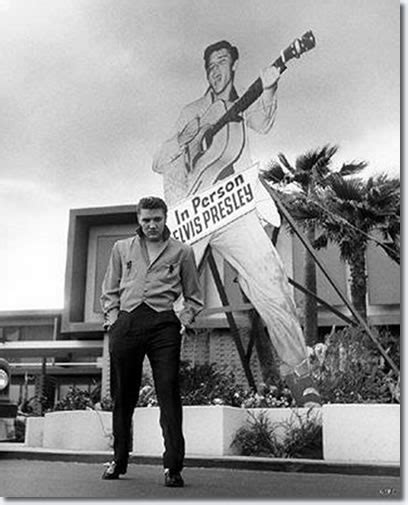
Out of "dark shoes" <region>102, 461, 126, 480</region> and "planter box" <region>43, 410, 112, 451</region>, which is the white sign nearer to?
"planter box" <region>43, 410, 112, 451</region>

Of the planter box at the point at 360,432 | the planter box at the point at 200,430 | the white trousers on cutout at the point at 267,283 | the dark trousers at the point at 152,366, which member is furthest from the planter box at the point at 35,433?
the dark trousers at the point at 152,366

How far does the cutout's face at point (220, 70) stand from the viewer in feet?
15.9

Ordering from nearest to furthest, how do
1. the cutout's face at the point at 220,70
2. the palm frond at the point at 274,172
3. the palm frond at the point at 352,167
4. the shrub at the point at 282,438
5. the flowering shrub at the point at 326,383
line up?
the shrub at the point at 282,438 < the flowering shrub at the point at 326,383 < the cutout's face at the point at 220,70 < the palm frond at the point at 352,167 < the palm frond at the point at 274,172

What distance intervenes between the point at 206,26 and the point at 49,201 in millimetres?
1329

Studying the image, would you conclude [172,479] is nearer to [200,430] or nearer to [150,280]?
[150,280]

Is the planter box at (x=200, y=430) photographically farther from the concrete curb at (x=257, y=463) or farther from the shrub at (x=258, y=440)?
the concrete curb at (x=257, y=463)

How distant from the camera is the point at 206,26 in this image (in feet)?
13.1

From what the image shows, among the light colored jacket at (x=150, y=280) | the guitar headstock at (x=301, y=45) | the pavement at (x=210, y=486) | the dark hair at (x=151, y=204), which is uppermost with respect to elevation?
the guitar headstock at (x=301, y=45)

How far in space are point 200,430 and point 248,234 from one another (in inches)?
70.9

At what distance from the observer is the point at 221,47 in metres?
4.59

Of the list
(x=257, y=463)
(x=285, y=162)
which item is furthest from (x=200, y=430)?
(x=285, y=162)

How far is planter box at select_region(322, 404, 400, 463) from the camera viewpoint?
374 centimetres

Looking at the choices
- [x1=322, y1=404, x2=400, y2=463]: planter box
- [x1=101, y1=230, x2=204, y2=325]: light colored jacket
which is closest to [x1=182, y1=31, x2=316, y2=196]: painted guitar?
[x1=322, y1=404, x2=400, y2=463]: planter box

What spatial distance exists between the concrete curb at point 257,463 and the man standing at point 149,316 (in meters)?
1.26
